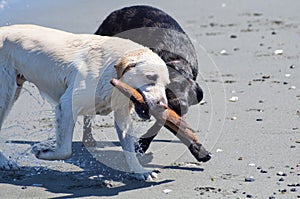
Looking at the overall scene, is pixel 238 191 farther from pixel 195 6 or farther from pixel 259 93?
pixel 195 6

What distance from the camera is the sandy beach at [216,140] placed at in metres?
5.96

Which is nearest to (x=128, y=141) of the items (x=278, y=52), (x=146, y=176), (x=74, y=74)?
(x=146, y=176)

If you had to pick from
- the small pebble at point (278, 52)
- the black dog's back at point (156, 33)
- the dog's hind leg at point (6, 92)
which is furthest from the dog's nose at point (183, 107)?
the small pebble at point (278, 52)

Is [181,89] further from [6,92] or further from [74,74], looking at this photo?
[6,92]

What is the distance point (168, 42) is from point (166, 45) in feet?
0.21

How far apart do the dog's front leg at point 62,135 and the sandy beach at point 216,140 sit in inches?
7.7

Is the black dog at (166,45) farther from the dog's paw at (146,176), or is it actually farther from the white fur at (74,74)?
the dog's paw at (146,176)

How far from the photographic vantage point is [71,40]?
640 centimetres

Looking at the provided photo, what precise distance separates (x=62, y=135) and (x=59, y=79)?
16.3 inches

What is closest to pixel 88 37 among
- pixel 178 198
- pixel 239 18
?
pixel 178 198

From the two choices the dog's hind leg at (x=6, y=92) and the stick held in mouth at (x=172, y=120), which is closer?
the stick held in mouth at (x=172, y=120)

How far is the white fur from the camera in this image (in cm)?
589

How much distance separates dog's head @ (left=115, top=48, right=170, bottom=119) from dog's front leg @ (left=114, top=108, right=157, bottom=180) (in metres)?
0.52

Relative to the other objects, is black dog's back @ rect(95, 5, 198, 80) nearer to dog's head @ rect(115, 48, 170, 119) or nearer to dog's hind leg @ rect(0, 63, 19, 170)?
dog's head @ rect(115, 48, 170, 119)
